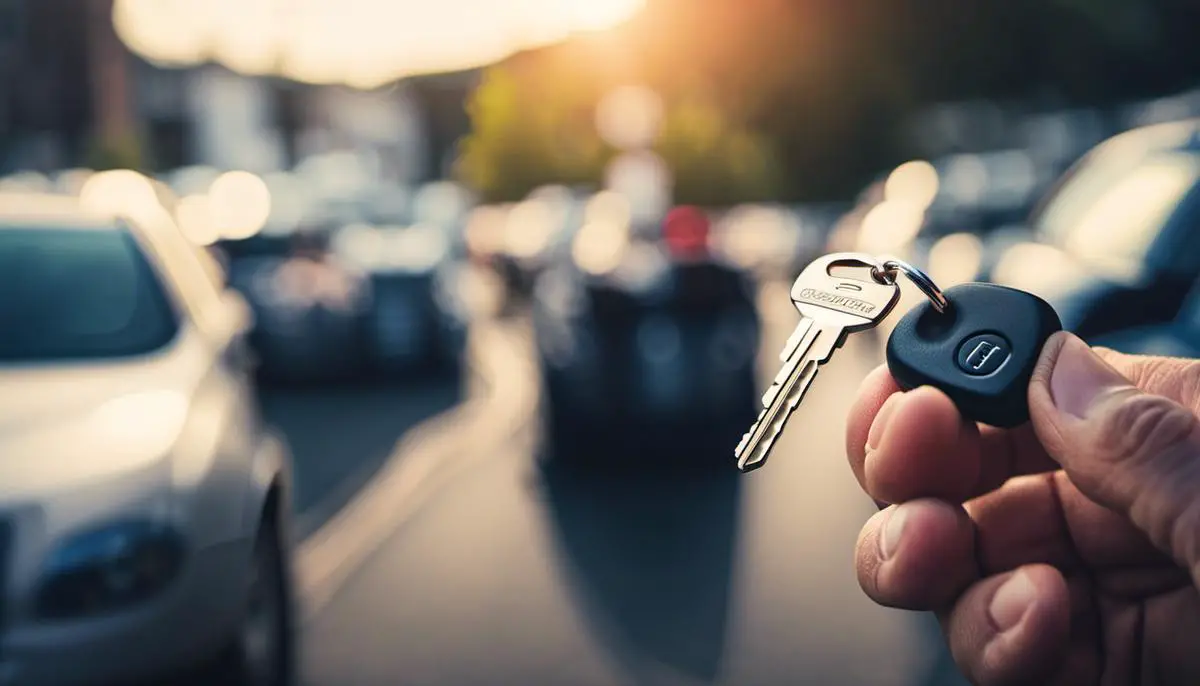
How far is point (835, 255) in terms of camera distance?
4.95ft

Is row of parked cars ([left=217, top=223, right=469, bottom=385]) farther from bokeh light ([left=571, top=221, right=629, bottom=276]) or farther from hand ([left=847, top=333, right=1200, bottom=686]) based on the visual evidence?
hand ([left=847, top=333, right=1200, bottom=686])

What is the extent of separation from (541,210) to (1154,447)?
82.6 feet

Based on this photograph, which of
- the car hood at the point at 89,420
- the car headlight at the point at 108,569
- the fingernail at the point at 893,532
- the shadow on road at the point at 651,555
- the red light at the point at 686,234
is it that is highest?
the fingernail at the point at 893,532

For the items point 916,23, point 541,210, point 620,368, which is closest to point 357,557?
point 620,368

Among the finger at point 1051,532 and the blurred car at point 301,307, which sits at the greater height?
the finger at point 1051,532

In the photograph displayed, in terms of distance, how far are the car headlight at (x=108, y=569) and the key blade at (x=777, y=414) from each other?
2148 mm

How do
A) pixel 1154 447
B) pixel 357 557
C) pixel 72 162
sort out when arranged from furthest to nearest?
pixel 72 162, pixel 357 557, pixel 1154 447

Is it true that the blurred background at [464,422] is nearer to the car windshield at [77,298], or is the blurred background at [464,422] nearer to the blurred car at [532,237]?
the car windshield at [77,298]

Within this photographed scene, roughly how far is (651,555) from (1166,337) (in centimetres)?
278

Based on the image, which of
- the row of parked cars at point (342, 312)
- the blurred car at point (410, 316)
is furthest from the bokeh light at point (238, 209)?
the blurred car at point (410, 316)

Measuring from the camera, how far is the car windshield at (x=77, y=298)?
170 inches

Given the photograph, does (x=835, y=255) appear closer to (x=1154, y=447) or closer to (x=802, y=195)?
(x=1154, y=447)

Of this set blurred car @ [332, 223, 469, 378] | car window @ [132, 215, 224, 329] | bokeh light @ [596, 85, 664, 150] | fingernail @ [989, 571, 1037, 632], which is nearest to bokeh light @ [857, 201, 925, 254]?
blurred car @ [332, 223, 469, 378]

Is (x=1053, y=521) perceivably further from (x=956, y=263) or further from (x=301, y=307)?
(x=301, y=307)
